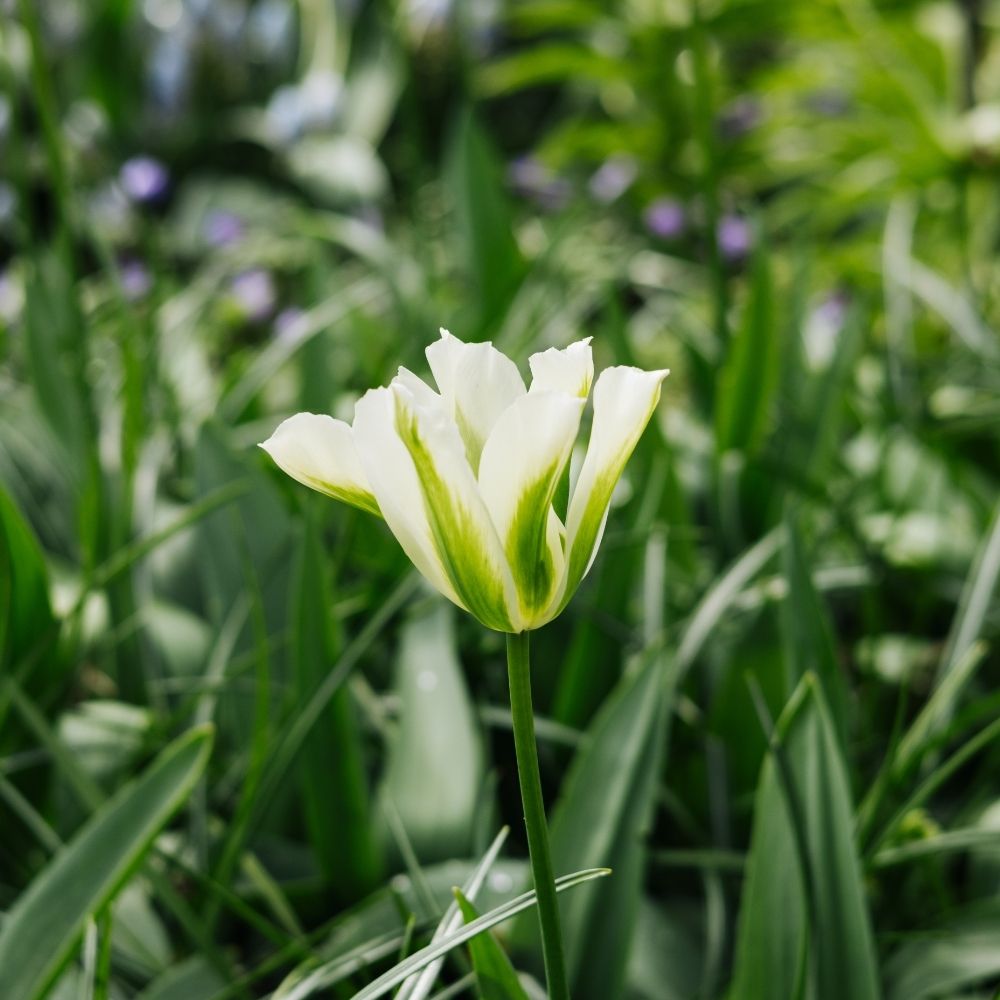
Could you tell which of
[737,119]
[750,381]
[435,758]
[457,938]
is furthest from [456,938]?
[737,119]

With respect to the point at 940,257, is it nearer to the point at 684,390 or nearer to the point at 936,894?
the point at 684,390

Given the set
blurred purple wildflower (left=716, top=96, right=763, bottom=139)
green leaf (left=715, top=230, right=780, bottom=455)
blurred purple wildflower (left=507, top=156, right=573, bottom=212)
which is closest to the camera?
green leaf (left=715, top=230, right=780, bottom=455)

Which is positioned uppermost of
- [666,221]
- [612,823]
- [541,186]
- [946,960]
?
[541,186]

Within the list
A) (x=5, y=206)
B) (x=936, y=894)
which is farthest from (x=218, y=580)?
(x=5, y=206)

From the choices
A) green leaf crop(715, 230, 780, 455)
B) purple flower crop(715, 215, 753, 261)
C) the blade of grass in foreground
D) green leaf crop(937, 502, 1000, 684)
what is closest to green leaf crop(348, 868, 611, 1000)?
the blade of grass in foreground

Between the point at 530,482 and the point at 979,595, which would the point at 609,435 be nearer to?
the point at 530,482

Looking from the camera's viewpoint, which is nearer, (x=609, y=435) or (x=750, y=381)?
(x=609, y=435)

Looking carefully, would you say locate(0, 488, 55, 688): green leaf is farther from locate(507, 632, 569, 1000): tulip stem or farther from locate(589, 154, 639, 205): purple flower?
locate(589, 154, 639, 205): purple flower

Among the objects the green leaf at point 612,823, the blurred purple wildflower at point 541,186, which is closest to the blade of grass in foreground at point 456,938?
the green leaf at point 612,823
